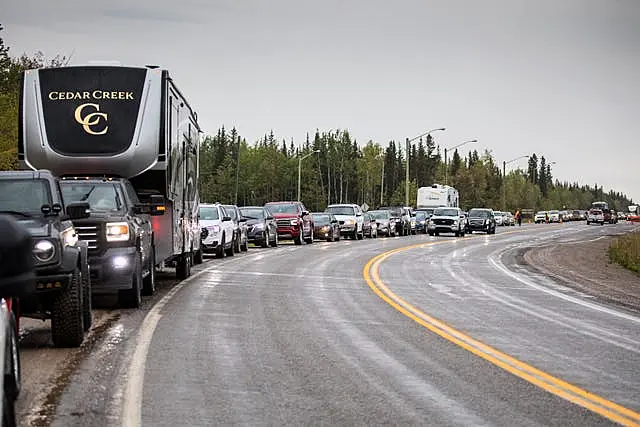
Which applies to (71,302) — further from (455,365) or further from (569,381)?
(569,381)

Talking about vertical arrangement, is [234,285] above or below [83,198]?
below

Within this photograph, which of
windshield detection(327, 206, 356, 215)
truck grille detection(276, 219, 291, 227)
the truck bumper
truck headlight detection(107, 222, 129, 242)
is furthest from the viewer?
windshield detection(327, 206, 356, 215)

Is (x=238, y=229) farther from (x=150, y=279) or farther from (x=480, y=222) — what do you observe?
(x=480, y=222)

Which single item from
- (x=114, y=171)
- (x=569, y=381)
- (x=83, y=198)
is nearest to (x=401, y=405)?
(x=569, y=381)

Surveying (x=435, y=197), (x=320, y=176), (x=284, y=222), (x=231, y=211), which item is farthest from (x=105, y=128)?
(x=320, y=176)

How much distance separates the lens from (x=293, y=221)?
4634 cm

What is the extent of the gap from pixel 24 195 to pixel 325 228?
39.5 meters

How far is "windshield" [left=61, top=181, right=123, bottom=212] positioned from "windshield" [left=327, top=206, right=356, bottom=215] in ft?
128

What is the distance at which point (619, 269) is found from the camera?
30.5m

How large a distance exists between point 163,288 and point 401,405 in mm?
12360

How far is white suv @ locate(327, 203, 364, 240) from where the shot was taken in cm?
5462

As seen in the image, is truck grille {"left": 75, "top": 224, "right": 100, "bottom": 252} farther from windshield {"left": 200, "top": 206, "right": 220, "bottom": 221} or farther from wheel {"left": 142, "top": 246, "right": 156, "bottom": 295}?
windshield {"left": 200, "top": 206, "right": 220, "bottom": 221}

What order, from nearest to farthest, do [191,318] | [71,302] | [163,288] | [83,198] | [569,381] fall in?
[569,381] < [71,302] < [191,318] < [83,198] < [163,288]

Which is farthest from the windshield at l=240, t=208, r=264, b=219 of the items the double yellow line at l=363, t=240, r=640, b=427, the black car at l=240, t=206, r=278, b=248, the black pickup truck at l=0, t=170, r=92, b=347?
the black pickup truck at l=0, t=170, r=92, b=347
